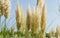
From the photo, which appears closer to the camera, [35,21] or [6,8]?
[35,21]

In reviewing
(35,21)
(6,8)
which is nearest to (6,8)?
(6,8)

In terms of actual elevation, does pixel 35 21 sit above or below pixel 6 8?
below

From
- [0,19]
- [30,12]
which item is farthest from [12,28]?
[30,12]

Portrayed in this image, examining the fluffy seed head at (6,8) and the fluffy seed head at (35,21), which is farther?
the fluffy seed head at (6,8)

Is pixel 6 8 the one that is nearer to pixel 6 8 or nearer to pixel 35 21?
pixel 6 8

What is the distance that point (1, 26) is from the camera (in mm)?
1508

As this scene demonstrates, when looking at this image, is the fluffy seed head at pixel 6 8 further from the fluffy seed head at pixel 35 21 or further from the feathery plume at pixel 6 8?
the fluffy seed head at pixel 35 21

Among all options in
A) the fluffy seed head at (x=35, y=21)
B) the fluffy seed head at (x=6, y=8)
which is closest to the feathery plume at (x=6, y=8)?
the fluffy seed head at (x=6, y=8)

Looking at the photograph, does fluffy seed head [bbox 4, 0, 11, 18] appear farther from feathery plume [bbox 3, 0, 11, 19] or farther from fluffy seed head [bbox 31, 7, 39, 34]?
fluffy seed head [bbox 31, 7, 39, 34]

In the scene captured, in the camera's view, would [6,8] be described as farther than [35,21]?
Yes

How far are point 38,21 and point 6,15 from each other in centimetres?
64

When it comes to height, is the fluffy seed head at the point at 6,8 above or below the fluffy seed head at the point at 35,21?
above

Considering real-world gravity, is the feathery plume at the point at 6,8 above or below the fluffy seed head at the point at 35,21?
above

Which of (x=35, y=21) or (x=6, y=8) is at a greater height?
(x=6, y=8)
